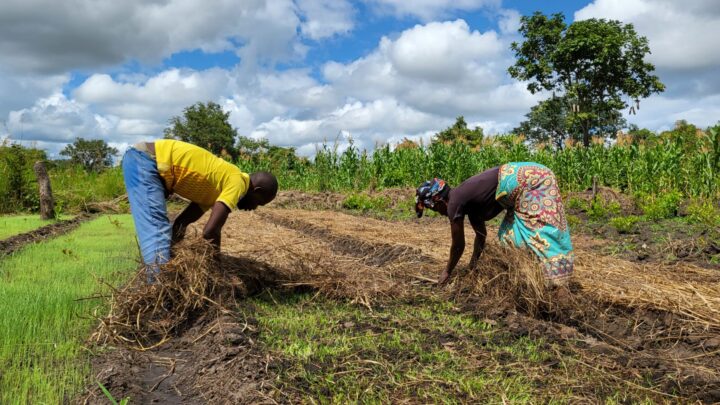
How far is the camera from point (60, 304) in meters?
4.28

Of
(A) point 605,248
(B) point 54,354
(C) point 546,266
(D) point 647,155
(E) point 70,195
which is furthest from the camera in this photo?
(E) point 70,195

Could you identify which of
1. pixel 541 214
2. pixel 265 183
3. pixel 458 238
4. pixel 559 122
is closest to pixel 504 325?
pixel 458 238

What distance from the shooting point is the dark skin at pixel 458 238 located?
465 cm

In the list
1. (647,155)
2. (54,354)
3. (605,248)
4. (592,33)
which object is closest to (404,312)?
(54,354)

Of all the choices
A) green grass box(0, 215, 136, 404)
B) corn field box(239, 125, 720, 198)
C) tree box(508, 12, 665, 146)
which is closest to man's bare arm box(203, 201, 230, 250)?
green grass box(0, 215, 136, 404)

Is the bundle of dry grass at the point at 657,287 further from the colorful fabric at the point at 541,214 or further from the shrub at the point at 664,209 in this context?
the shrub at the point at 664,209

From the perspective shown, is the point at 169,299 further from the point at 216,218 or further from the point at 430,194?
the point at 430,194

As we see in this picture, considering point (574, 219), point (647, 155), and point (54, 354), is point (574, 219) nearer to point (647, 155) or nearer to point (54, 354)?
point (647, 155)

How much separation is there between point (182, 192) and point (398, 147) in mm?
15585

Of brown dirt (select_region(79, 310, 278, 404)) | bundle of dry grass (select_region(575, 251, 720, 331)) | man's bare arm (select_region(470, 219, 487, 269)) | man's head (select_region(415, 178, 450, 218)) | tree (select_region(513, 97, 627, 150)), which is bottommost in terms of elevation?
brown dirt (select_region(79, 310, 278, 404))

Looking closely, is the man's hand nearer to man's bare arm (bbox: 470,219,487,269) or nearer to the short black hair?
man's bare arm (bbox: 470,219,487,269)

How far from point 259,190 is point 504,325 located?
226 cm

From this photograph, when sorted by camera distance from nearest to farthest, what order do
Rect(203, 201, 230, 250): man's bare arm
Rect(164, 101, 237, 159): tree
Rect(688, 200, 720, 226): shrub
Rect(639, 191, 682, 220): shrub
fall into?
1. Rect(203, 201, 230, 250): man's bare arm
2. Rect(688, 200, 720, 226): shrub
3. Rect(639, 191, 682, 220): shrub
4. Rect(164, 101, 237, 159): tree

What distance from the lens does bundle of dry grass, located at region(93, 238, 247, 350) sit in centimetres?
385
